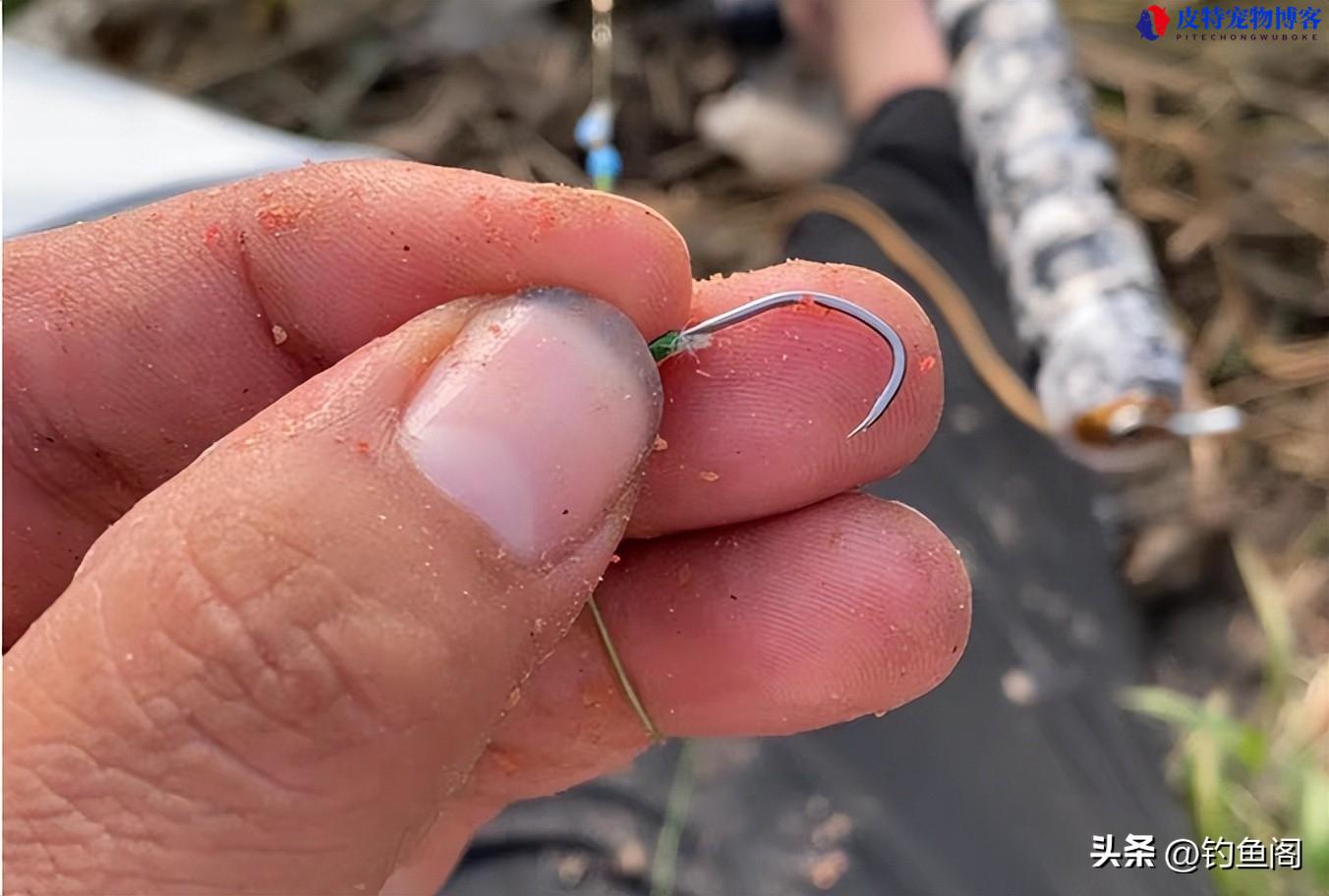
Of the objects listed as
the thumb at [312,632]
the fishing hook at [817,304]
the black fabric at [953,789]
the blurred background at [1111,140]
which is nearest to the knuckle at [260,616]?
the thumb at [312,632]

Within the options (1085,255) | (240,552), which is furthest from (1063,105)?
(240,552)

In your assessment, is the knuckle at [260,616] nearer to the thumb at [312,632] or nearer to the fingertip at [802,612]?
the thumb at [312,632]

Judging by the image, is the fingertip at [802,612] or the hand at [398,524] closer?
the hand at [398,524]

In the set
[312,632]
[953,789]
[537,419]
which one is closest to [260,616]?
[312,632]

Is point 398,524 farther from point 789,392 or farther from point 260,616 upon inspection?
point 789,392

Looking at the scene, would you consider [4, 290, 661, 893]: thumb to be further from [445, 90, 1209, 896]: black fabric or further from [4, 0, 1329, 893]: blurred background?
[4, 0, 1329, 893]: blurred background

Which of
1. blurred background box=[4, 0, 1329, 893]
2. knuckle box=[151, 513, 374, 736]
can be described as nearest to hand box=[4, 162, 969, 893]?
knuckle box=[151, 513, 374, 736]
